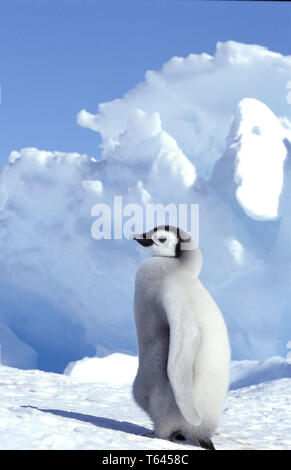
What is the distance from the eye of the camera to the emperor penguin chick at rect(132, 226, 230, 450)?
213 cm

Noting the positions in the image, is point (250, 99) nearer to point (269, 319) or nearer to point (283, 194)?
point (283, 194)

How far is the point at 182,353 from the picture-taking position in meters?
2.12

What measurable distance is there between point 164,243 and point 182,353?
460 millimetres

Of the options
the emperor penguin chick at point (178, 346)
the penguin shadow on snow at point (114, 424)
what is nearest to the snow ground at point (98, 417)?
the penguin shadow on snow at point (114, 424)

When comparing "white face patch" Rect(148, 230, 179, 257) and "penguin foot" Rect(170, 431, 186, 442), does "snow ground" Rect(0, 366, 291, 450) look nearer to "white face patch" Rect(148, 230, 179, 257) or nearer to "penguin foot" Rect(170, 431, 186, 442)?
"penguin foot" Rect(170, 431, 186, 442)

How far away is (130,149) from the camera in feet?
33.6

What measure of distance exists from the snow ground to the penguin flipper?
0.15 metres

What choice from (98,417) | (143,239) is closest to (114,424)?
(98,417)

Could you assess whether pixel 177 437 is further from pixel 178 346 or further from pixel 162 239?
pixel 162 239

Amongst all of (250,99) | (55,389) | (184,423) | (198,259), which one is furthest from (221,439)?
(250,99)

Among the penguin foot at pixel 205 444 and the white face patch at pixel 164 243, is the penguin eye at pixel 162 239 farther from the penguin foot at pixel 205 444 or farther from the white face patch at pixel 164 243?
the penguin foot at pixel 205 444

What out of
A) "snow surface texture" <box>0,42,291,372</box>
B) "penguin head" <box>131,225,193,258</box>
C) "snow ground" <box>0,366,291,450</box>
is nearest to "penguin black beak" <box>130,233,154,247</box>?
"penguin head" <box>131,225,193,258</box>

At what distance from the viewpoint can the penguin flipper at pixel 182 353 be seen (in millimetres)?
2078
